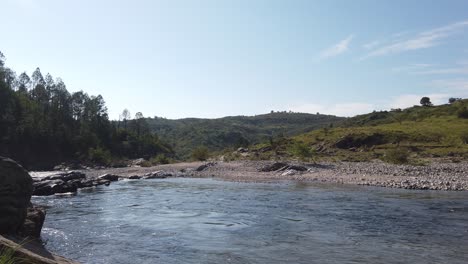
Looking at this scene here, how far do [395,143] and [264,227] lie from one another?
82689 millimetres

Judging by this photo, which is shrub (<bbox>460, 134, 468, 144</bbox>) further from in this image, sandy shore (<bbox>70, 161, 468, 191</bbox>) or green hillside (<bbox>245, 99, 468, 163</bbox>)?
sandy shore (<bbox>70, 161, 468, 191</bbox>)

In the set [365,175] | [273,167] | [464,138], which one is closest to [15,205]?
[365,175]

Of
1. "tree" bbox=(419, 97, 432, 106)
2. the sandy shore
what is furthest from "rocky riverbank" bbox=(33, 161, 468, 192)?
"tree" bbox=(419, 97, 432, 106)

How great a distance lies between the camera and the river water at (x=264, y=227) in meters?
18.4

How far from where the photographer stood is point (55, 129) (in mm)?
121625

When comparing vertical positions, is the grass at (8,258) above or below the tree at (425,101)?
below

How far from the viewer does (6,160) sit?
799 inches

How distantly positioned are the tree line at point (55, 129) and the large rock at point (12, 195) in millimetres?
88803

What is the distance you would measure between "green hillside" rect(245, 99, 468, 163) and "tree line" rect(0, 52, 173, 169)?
50.8m

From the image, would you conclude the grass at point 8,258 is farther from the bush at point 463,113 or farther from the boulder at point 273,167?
the bush at point 463,113

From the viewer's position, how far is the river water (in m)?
18.4

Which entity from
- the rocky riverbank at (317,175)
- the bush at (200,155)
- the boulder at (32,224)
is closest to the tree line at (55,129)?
the bush at (200,155)

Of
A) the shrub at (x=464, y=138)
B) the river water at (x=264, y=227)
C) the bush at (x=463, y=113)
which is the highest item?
the bush at (x=463, y=113)

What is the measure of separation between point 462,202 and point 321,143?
77.4 metres
